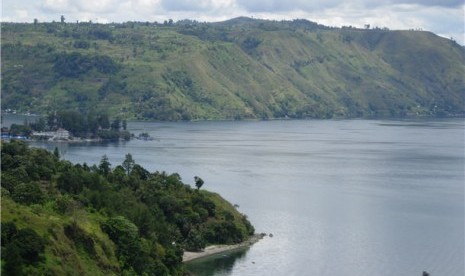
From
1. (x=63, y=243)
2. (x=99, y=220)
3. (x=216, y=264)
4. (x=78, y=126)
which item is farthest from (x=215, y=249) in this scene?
(x=78, y=126)

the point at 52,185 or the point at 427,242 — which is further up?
the point at 52,185

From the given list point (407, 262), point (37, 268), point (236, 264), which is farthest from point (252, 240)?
point (37, 268)

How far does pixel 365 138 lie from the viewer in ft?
638

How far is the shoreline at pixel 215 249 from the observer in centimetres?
6762

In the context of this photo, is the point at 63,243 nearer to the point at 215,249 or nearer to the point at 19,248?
the point at 19,248

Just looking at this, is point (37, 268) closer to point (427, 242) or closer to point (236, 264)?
point (236, 264)

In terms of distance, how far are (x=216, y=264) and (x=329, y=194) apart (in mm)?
39504

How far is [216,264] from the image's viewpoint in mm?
66375

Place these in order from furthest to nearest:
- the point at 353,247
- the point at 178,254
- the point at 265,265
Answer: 1. the point at 353,247
2. the point at 265,265
3. the point at 178,254

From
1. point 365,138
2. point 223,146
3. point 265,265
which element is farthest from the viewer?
point 365,138

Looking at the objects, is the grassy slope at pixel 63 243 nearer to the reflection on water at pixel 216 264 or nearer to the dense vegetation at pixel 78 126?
the reflection on water at pixel 216 264

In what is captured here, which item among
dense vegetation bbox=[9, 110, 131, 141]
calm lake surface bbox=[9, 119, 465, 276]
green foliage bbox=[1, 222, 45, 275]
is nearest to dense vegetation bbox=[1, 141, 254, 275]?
green foliage bbox=[1, 222, 45, 275]

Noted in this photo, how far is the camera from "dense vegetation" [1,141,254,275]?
45.6 meters

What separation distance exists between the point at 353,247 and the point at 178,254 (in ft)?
57.9
